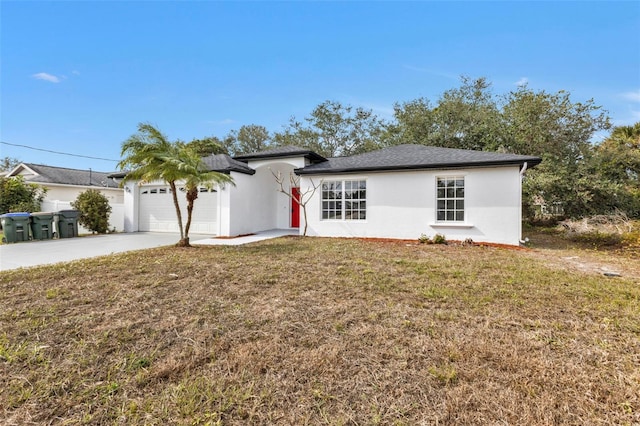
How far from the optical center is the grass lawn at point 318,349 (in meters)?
→ 2.25

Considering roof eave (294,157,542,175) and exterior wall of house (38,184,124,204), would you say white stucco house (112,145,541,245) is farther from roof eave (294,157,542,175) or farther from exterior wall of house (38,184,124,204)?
exterior wall of house (38,184,124,204)

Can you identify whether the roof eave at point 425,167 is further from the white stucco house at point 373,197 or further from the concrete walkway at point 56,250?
the concrete walkway at point 56,250

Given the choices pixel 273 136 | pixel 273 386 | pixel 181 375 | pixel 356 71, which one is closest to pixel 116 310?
pixel 181 375

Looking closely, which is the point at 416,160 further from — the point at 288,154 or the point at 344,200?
the point at 288,154

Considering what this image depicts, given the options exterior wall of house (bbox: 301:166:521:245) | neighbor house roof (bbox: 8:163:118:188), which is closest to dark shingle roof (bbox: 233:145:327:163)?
exterior wall of house (bbox: 301:166:521:245)

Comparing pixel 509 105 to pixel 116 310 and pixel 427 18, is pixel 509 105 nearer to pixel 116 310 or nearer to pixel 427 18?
pixel 427 18

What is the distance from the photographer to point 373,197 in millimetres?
12102

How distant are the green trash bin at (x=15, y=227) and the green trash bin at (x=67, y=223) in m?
1.07

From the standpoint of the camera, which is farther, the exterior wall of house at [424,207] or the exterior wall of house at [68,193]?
the exterior wall of house at [68,193]

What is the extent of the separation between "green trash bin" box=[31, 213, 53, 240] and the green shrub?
1871mm

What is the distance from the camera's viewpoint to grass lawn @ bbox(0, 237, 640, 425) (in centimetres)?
225

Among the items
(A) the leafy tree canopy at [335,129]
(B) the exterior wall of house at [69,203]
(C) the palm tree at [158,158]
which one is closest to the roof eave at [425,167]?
(C) the palm tree at [158,158]

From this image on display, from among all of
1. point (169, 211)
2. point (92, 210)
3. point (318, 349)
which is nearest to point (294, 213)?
point (169, 211)

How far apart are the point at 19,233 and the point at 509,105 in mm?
25883
